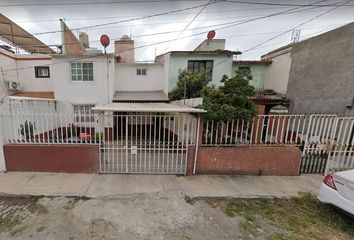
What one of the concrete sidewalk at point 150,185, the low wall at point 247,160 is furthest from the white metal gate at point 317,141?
the concrete sidewalk at point 150,185

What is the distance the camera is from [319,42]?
9.54 m

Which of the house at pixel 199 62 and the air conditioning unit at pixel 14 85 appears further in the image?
the house at pixel 199 62

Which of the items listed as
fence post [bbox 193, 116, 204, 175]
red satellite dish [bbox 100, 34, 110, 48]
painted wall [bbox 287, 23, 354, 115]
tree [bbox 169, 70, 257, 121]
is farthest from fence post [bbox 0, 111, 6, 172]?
painted wall [bbox 287, 23, 354, 115]

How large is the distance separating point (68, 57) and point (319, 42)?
14503 mm

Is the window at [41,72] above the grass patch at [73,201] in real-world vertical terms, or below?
above

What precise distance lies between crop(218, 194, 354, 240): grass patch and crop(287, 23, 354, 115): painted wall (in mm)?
6312

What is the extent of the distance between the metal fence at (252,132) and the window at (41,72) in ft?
40.7

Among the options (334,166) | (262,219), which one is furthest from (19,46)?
(334,166)

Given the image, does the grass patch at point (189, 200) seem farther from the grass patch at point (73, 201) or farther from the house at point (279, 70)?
the house at point (279, 70)

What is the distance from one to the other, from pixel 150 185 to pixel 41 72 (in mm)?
12257

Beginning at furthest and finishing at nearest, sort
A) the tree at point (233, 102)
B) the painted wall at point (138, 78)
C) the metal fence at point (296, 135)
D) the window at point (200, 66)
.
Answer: the painted wall at point (138, 78) → the window at point (200, 66) → the metal fence at point (296, 135) → the tree at point (233, 102)

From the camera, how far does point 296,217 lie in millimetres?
3881

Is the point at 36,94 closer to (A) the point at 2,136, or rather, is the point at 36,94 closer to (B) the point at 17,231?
(A) the point at 2,136

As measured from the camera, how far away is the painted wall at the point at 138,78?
12.1 metres
